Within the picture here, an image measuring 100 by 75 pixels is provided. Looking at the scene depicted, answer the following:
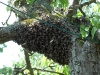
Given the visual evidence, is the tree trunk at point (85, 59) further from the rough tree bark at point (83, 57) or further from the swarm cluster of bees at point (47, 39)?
the swarm cluster of bees at point (47, 39)

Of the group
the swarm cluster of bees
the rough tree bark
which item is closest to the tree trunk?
the rough tree bark

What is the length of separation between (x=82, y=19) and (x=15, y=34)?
35.6 inches

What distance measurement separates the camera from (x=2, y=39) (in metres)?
3.32

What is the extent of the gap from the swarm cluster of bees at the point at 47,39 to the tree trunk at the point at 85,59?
0.38 feet

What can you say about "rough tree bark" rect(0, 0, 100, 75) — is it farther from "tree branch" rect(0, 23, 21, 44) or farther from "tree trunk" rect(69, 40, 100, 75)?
"tree branch" rect(0, 23, 21, 44)


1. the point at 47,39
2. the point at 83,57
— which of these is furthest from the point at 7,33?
the point at 83,57

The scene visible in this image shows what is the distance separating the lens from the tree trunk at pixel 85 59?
2.75m

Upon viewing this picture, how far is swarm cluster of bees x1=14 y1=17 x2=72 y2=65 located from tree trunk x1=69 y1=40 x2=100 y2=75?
12 cm

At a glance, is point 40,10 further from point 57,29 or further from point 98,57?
point 98,57

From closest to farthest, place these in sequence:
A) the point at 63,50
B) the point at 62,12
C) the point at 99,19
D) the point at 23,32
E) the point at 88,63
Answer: the point at 99,19
the point at 88,63
the point at 63,50
the point at 23,32
the point at 62,12

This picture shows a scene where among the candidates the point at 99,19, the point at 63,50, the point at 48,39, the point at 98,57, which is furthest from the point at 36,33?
the point at 99,19

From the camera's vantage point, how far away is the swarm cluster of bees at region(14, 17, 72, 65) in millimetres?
3000

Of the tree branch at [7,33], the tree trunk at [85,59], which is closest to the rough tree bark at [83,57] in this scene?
the tree trunk at [85,59]

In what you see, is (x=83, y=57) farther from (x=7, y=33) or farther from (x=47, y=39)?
(x=7, y=33)
